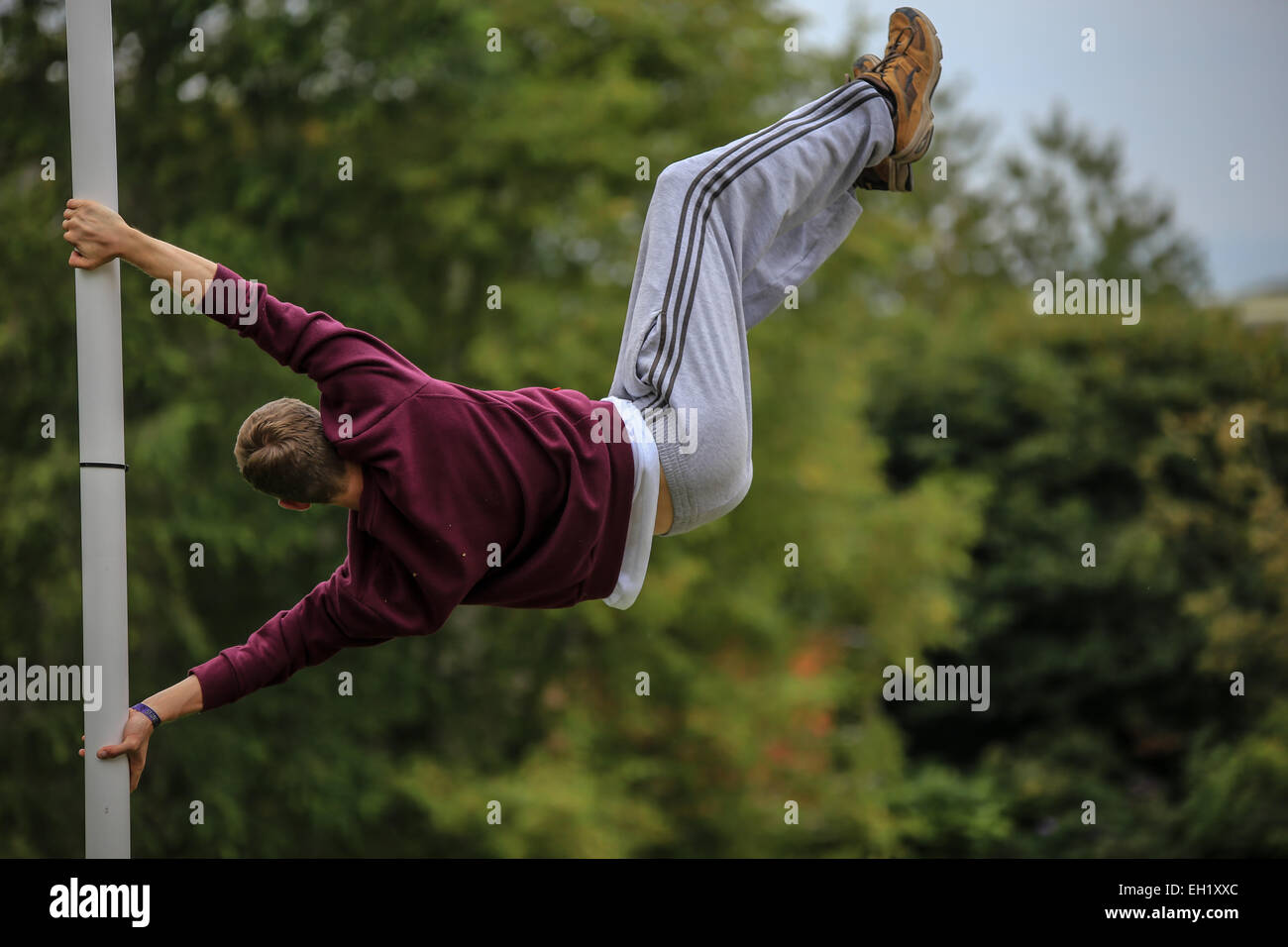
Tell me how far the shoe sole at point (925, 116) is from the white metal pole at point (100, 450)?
5.55ft

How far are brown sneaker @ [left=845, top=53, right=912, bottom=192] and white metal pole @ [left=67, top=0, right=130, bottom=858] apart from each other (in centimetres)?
162

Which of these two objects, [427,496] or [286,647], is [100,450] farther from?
[427,496]

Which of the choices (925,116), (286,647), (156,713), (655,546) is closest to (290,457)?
(286,647)

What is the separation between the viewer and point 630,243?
813 cm

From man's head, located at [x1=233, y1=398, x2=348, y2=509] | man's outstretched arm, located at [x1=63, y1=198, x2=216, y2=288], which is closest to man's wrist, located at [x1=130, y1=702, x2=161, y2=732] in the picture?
man's head, located at [x1=233, y1=398, x2=348, y2=509]

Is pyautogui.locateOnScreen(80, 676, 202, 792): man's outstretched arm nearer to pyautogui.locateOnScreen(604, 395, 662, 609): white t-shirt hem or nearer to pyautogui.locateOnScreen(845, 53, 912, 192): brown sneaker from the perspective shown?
pyautogui.locateOnScreen(604, 395, 662, 609): white t-shirt hem

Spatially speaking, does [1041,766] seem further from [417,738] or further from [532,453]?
[532,453]

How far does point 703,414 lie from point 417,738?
6.60 meters

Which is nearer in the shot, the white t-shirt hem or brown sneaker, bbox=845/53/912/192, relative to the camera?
the white t-shirt hem

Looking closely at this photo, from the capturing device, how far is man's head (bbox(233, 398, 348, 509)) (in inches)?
91.2

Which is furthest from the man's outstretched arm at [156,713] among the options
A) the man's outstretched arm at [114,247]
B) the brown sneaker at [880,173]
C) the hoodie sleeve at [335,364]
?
the brown sneaker at [880,173]

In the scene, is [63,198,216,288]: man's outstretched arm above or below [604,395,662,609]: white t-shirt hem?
above

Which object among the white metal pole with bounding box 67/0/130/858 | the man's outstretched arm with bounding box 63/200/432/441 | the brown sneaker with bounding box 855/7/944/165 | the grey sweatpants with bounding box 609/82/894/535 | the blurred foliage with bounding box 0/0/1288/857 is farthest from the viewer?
the blurred foliage with bounding box 0/0/1288/857

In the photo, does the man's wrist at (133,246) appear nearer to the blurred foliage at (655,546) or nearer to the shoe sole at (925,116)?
the shoe sole at (925,116)
